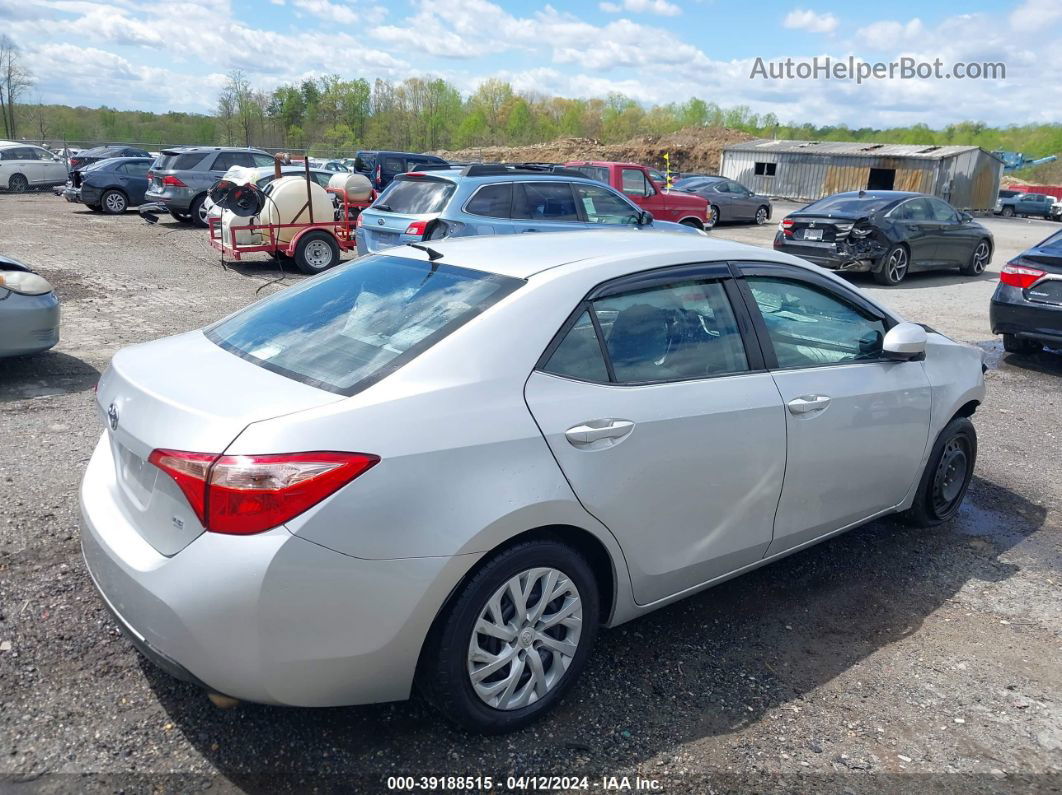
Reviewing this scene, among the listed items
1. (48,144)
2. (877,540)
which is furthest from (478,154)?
(877,540)

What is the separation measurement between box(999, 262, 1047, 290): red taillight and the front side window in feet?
21.5

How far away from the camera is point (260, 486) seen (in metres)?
2.29

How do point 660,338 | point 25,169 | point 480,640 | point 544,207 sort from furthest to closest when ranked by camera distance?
1. point 25,169
2. point 544,207
3. point 660,338
4. point 480,640

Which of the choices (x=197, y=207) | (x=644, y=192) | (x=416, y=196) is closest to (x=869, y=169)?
(x=644, y=192)

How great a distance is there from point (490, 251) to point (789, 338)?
1.40 m

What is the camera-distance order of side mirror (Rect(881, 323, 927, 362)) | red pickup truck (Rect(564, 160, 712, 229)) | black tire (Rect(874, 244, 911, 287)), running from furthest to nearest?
red pickup truck (Rect(564, 160, 712, 229)) < black tire (Rect(874, 244, 911, 287)) < side mirror (Rect(881, 323, 927, 362))

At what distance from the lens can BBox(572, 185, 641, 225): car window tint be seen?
11062 mm

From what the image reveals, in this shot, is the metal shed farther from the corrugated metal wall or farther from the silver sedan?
the silver sedan

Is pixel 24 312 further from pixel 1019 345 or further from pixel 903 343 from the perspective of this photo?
pixel 1019 345

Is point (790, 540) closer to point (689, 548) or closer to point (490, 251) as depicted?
point (689, 548)

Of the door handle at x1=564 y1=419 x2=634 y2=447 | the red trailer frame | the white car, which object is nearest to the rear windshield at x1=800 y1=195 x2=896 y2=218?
the red trailer frame

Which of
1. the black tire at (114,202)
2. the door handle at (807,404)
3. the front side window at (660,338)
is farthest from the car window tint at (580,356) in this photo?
the black tire at (114,202)

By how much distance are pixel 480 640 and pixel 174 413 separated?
1201 mm

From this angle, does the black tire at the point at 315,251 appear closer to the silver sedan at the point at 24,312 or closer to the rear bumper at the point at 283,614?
the silver sedan at the point at 24,312
